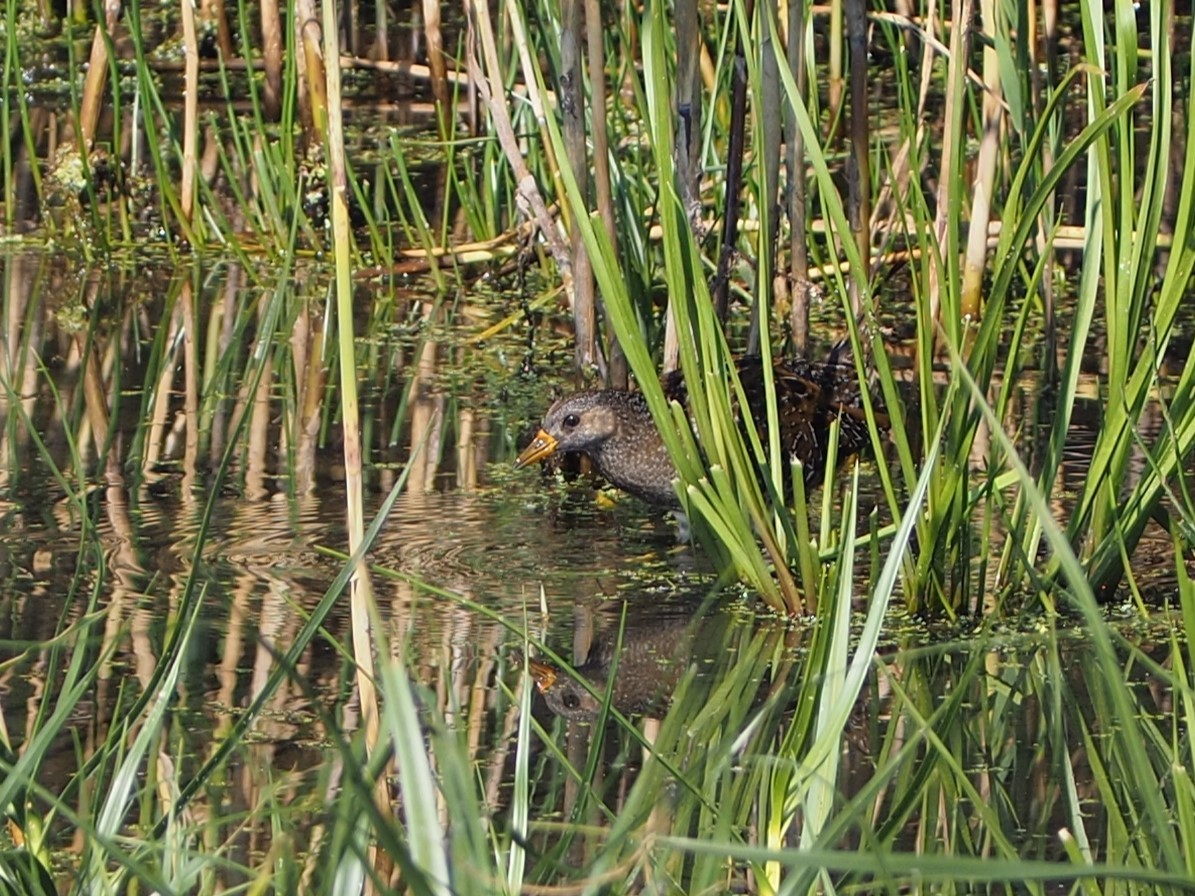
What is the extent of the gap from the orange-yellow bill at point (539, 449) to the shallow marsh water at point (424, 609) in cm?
7

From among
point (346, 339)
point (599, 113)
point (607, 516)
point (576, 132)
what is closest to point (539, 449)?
point (607, 516)

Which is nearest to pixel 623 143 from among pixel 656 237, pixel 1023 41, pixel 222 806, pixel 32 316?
A: pixel 656 237

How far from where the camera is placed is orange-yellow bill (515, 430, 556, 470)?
4285 mm

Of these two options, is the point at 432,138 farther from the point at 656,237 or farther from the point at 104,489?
the point at 104,489

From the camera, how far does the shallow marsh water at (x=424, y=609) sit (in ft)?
8.96

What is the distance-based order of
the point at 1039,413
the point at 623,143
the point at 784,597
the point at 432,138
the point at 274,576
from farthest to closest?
the point at 432,138
the point at 623,143
the point at 1039,413
the point at 274,576
the point at 784,597

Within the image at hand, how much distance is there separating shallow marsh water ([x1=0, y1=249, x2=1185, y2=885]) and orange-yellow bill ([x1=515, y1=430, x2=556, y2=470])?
67 millimetres

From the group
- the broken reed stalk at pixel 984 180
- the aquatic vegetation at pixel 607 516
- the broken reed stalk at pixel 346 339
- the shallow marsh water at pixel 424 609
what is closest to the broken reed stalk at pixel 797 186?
the aquatic vegetation at pixel 607 516

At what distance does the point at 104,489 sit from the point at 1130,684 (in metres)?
2.10

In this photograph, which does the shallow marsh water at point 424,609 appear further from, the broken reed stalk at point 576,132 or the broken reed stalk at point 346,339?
the broken reed stalk at point 576,132

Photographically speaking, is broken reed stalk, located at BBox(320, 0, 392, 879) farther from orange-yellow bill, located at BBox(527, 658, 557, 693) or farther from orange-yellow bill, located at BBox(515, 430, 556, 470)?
orange-yellow bill, located at BBox(515, 430, 556, 470)

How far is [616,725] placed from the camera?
3035 millimetres

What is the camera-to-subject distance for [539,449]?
430 cm

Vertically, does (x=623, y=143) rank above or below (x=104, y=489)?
above
